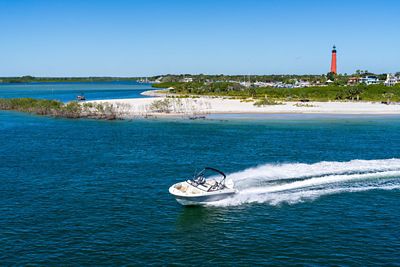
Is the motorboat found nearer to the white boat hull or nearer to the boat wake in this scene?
the white boat hull

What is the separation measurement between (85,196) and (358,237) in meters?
23.9

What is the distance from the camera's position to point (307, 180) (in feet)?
141

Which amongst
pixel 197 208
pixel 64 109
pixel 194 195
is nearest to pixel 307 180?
pixel 197 208

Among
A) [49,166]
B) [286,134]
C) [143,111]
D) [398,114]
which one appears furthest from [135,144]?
[398,114]

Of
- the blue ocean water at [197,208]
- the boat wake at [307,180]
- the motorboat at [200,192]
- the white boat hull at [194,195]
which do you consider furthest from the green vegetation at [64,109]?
the white boat hull at [194,195]

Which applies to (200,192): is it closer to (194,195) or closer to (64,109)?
(194,195)

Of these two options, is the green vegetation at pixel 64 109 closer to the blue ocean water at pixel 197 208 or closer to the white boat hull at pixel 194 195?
the blue ocean water at pixel 197 208

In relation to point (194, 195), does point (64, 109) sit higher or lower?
higher

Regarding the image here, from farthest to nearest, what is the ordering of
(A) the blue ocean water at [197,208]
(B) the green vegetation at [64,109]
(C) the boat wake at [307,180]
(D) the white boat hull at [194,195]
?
(B) the green vegetation at [64,109] → (C) the boat wake at [307,180] → (D) the white boat hull at [194,195] → (A) the blue ocean water at [197,208]

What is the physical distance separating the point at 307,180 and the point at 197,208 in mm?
13121

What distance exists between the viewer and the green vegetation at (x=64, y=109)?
111062 millimetres

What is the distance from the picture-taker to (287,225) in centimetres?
3244

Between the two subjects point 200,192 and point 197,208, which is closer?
point 197,208

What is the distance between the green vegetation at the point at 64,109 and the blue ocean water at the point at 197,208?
38709 millimetres
